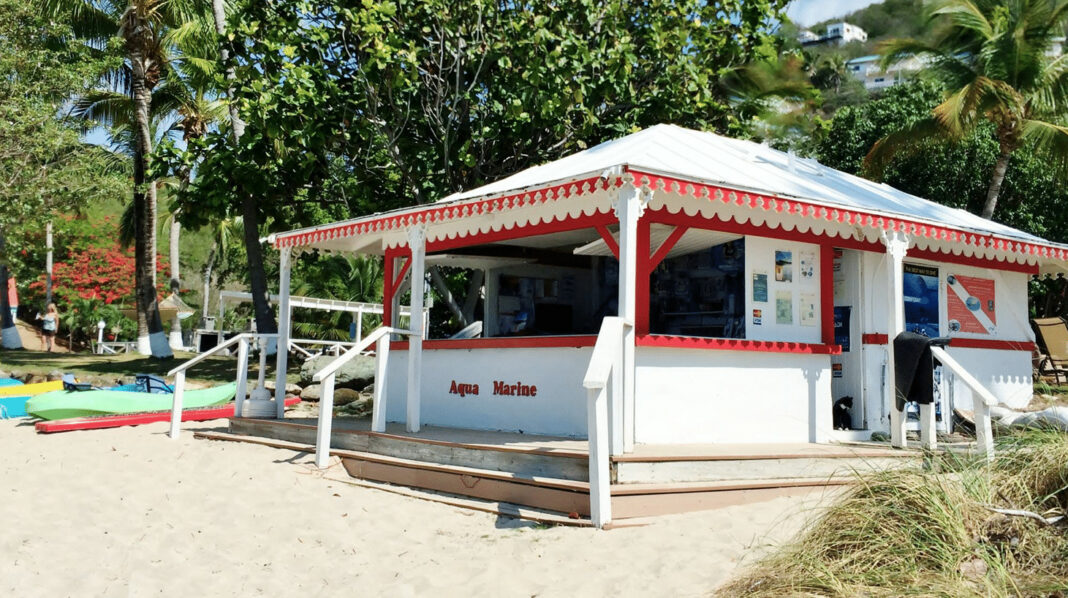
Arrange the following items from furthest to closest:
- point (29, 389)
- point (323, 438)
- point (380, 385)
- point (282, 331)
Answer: point (29, 389)
point (282, 331)
point (380, 385)
point (323, 438)

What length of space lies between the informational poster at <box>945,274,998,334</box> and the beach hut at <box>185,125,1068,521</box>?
0.09ft

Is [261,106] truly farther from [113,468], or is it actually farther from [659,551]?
[659,551]

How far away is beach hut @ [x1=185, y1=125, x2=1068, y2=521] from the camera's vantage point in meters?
8.37

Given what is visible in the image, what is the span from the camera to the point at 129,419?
13.6 meters

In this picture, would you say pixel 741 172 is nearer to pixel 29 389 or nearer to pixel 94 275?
pixel 29 389

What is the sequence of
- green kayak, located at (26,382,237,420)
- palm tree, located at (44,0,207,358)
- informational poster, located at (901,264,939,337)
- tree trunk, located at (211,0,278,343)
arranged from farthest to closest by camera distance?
palm tree, located at (44,0,207,358) < tree trunk, located at (211,0,278,343) < green kayak, located at (26,382,237,420) < informational poster, located at (901,264,939,337)

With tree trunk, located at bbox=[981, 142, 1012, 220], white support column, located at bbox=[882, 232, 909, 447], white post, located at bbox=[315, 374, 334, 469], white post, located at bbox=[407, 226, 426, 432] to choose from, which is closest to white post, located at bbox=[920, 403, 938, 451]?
white support column, located at bbox=[882, 232, 909, 447]

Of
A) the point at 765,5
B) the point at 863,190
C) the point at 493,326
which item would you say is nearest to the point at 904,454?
the point at 863,190

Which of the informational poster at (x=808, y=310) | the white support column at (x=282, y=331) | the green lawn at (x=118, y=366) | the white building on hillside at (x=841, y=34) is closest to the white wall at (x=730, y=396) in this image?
the informational poster at (x=808, y=310)

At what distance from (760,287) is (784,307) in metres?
0.37

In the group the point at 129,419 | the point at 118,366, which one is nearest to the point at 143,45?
the point at 118,366

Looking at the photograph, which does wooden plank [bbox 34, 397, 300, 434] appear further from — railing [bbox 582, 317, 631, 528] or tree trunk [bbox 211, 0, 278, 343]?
railing [bbox 582, 317, 631, 528]

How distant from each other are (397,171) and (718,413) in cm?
1075

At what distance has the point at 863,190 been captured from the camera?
12.0m
